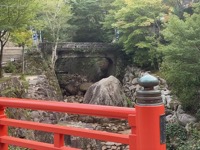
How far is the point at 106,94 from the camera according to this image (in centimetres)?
2023

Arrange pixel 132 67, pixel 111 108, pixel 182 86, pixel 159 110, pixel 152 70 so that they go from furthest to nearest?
pixel 132 67, pixel 152 70, pixel 182 86, pixel 111 108, pixel 159 110

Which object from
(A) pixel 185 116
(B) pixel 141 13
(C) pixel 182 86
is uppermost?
(B) pixel 141 13

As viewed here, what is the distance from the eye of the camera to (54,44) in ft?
87.7

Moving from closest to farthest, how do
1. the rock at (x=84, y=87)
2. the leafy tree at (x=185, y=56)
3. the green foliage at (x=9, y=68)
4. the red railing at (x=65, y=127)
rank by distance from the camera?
the red railing at (x=65, y=127), the leafy tree at (x=185, y=56), the green foliage at (x=9, y=68), the rock at (x=84, y=87)

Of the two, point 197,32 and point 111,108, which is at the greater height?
point 197,32

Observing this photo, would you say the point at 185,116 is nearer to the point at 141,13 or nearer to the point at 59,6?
the point at 141,13

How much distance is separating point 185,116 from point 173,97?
→ 7.27 ft

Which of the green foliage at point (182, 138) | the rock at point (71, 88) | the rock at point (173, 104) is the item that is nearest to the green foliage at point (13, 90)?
the green foliage at point (182, 138)

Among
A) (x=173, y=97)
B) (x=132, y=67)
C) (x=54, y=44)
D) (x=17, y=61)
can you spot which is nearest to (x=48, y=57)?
(x=54, y=44)

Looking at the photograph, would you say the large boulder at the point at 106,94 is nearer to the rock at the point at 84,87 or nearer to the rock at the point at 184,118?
the rock at the point at 184,118

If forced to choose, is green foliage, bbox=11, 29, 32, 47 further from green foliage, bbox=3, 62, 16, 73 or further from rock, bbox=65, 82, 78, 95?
rock, bbox=65, 82, 78, 95

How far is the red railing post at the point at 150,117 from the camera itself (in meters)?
2.28

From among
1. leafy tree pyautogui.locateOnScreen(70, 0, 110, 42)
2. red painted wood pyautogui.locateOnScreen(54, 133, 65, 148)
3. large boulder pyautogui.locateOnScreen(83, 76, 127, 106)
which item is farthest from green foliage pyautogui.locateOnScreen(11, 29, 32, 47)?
red painted wood pyautogui.locateOnScreen(54, 133, 65, 148)

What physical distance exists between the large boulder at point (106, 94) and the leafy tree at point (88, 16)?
29.0 feet
